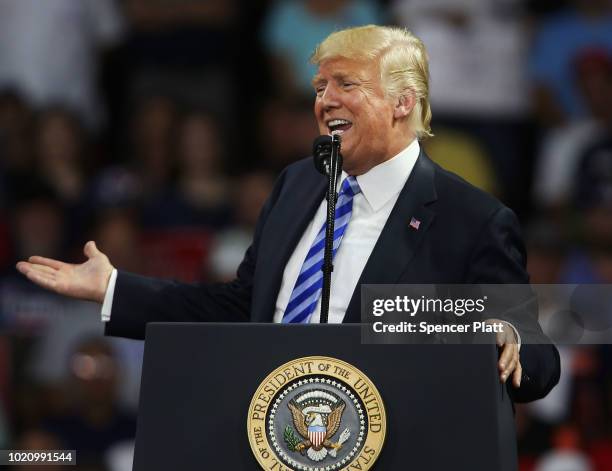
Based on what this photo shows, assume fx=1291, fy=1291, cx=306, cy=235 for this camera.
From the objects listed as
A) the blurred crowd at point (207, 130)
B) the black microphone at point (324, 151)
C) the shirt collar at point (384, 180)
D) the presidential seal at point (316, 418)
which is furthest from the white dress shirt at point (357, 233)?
the blurred crowd at point (207, 130)

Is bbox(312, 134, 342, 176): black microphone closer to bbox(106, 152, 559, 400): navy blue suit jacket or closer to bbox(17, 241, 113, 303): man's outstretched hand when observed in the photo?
bbox(106, 152, 559, 400): navy blue suit jacket

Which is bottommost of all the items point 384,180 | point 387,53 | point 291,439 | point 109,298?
point 291,439

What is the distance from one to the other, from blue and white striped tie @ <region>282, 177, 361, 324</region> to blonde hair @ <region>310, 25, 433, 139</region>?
0.24m

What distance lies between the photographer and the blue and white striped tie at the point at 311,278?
105 inches

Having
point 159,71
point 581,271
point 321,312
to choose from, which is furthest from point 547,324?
point 159,71

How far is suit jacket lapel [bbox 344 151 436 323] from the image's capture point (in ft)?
8.63

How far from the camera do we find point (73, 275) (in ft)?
9.09

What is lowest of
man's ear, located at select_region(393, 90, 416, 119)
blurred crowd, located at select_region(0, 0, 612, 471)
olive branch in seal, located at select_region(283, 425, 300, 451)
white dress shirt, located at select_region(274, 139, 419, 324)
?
olive branch in seal, located at select_region(283, 425, 300, 451)

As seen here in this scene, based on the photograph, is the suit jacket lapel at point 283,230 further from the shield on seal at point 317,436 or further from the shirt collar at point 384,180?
the shield on seal at point 317,436

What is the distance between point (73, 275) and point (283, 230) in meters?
0.47

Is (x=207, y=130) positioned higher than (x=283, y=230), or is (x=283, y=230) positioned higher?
(x=207, y=130)

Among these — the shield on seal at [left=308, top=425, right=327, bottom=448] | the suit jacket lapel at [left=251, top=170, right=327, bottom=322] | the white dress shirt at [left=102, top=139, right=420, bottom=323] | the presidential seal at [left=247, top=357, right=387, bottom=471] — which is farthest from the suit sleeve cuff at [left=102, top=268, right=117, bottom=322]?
the shield on seal at [left=308, top=425, right=327, bottom=448]

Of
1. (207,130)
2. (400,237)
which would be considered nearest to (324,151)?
(400,237)

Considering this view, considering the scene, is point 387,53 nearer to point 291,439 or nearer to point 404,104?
point 404,104
